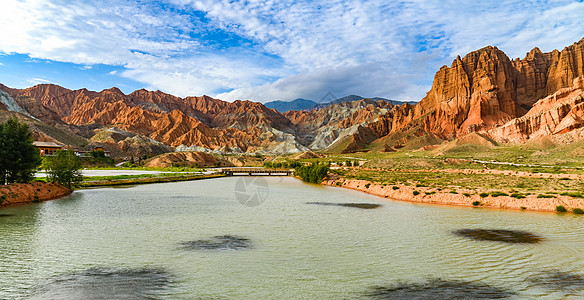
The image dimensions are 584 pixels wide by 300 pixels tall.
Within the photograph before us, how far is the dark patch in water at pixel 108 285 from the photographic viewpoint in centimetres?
1052

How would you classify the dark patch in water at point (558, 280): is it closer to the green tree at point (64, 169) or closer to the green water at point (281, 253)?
the green water at point (281, 253)

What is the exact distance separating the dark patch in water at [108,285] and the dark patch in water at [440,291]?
728 centimetres

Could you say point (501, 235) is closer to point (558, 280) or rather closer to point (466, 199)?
point (558, 280)

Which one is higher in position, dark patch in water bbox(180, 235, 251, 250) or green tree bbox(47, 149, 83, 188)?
green tree bbox(47, 149, 83, 188)

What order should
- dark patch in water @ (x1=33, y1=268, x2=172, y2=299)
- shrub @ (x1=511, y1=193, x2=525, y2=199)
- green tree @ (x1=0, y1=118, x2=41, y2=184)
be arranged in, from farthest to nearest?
green tree @ (x1=0, y1=118, x2=41, y2=184) → shrub @ (x1=511, y1=193, x2=525, y2=199) → dark patch in water @ (x1=33, y1=268, x2=172, y2=299)

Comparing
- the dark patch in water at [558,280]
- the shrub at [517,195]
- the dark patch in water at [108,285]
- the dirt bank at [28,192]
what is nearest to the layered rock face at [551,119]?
the shrub at [517,195]

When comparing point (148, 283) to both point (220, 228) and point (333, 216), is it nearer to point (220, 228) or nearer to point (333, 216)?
point (220, 228)

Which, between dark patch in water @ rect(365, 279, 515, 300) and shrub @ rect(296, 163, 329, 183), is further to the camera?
shrub @ rect(296, 163, 329, 183)

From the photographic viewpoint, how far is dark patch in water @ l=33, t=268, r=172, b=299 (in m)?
10.5

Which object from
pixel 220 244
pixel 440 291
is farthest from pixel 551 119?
pixel 220 244

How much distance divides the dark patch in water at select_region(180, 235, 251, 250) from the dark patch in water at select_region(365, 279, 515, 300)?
7.76 meters

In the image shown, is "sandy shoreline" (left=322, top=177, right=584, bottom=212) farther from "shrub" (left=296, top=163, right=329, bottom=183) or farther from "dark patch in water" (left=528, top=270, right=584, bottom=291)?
"dark patch in water" (left=528, top=270, right=584, bottom=291)

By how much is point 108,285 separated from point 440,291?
445 inches

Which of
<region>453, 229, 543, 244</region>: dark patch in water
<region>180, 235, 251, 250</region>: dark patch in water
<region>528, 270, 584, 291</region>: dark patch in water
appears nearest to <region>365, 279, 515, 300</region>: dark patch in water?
<region>528, 270, 584, 291</region>: dark patch in water
